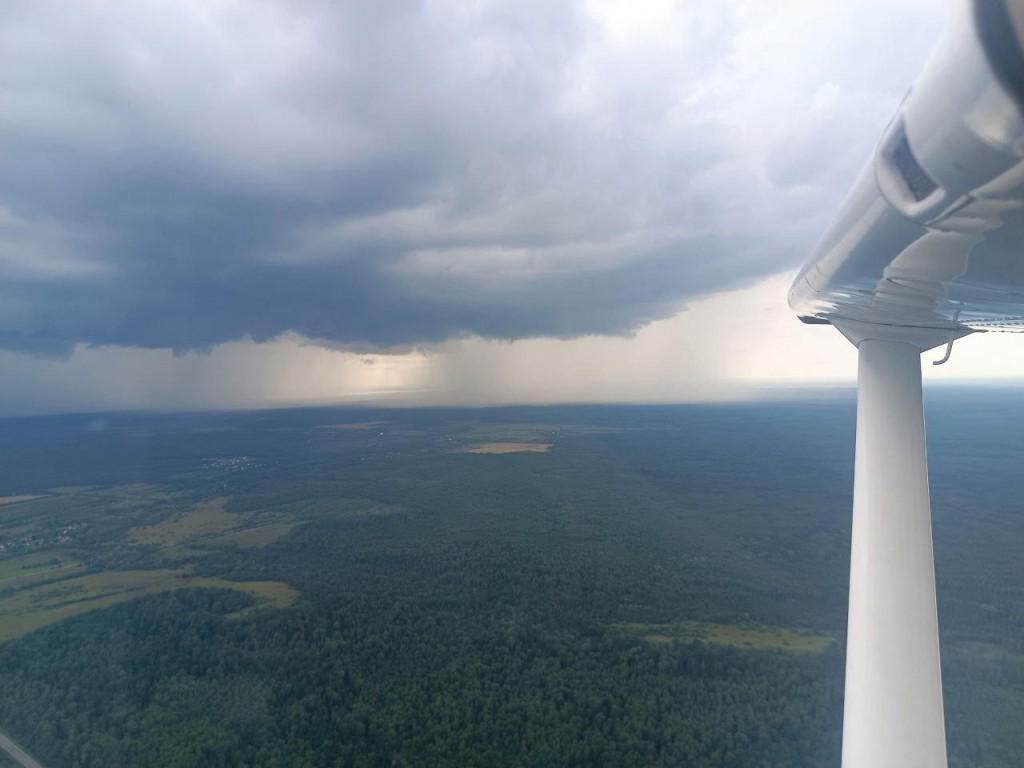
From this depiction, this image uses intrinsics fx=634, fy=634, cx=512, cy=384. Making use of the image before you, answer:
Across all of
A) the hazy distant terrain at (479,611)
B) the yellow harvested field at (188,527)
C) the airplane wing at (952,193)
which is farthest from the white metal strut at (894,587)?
the yellow harvested field at (188,527)

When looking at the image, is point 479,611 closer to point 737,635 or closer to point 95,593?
point 737,635

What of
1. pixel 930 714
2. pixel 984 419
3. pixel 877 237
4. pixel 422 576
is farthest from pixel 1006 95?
pixel 984 419

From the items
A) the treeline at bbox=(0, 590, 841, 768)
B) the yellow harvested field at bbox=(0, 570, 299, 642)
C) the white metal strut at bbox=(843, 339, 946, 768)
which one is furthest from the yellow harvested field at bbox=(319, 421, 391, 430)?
the white metal strut at bbox=(843, 339, 946, 768)

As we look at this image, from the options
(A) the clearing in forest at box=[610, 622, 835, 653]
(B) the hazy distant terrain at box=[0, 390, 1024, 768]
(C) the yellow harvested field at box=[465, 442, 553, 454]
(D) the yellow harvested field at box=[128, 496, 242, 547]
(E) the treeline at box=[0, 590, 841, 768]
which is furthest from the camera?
(C) the yellow harvested field at box=[465, 442, 553, 454]

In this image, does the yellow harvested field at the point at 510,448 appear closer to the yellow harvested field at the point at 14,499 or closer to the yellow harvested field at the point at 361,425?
the yellow harvested field at the point at 361,425

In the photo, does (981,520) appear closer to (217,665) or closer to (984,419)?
(217,665)

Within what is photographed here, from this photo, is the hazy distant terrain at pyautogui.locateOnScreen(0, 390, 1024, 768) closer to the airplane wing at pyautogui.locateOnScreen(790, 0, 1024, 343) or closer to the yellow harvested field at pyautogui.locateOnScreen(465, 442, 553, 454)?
the yellow harvested field at pyautogui.locateOnScreen(465, 442, 553, 454)
